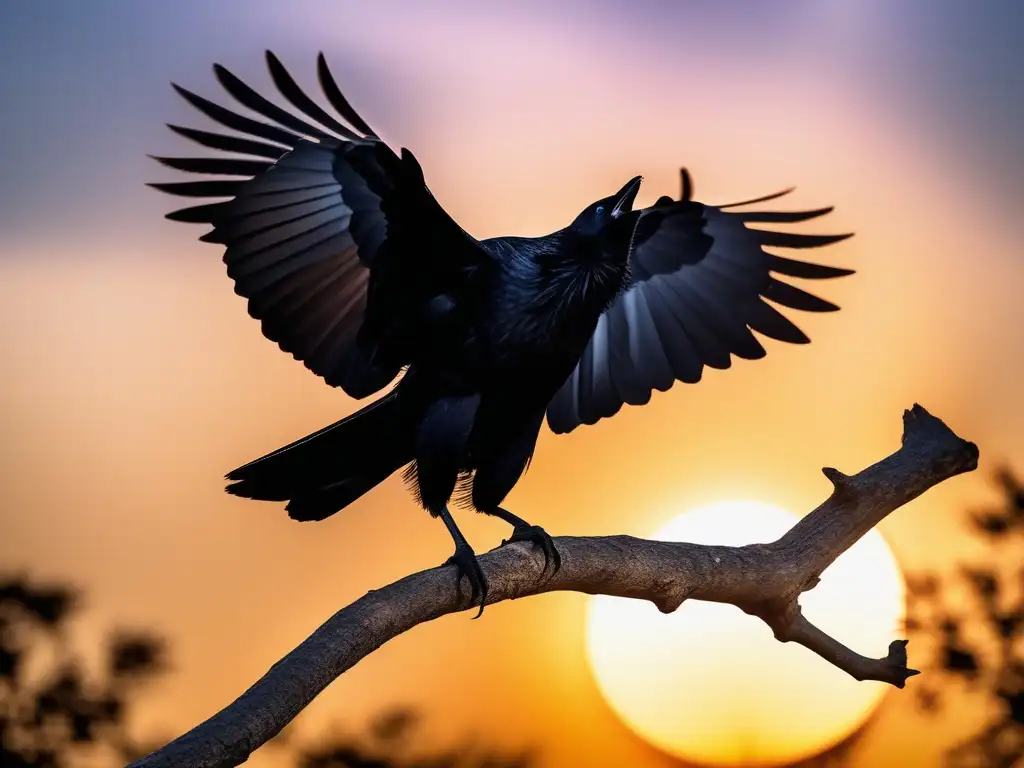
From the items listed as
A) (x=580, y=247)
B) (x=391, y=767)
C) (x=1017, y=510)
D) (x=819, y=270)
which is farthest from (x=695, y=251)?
(x=391, y=767)

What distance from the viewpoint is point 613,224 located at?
1958 mm

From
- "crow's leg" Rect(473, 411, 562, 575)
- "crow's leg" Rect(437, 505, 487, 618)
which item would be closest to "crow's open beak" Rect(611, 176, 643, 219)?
"crow's leg" Rect(473, 411, 562, 575)

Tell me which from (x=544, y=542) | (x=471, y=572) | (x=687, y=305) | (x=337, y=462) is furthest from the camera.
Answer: (x=687, y=305)

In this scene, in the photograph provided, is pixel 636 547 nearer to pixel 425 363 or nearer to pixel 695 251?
pixel 425 363

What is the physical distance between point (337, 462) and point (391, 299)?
301mm

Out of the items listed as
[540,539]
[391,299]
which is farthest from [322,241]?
[540,539]

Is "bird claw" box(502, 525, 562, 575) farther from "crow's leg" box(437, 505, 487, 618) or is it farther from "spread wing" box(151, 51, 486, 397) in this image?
"spread wing" box(151, 51, 486, 397)

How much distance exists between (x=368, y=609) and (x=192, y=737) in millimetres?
356

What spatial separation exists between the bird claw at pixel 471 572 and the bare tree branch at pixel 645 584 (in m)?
0.02

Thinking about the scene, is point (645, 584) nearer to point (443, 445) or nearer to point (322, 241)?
point (443, 445)

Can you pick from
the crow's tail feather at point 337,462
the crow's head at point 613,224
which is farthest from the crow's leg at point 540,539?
the crow's head at point 613,224

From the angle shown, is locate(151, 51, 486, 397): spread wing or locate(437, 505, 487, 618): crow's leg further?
locate(151, 51, 486, 397): spread wing

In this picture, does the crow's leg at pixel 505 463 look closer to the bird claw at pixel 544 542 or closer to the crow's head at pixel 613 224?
the bird claw at pixel 544 542

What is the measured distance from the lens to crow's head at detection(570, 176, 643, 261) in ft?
6.37
